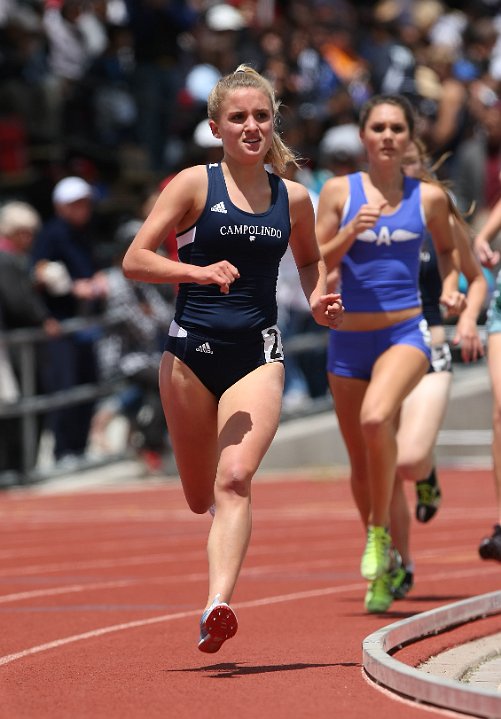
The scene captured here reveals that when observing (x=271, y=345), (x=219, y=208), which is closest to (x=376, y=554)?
(x=271, y=345)

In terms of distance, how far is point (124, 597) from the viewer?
1020cm

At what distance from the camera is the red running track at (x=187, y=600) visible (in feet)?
21.6

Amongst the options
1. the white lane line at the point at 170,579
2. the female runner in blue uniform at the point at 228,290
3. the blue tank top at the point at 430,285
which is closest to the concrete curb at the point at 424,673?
the female runner in blue uniform at the point at 228,290

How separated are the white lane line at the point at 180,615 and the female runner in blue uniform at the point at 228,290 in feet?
3.37

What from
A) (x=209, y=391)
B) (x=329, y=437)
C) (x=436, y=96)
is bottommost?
(x=329, y=437)

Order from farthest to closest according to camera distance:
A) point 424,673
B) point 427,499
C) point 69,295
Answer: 1. point 69,295
2. point 427,499
3. point 424,673

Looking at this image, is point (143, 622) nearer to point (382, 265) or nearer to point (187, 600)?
point (187, 600)

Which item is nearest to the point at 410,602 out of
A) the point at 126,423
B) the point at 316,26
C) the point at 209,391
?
the point at 209,391

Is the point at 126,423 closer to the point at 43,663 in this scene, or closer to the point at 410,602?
the point at 410,602

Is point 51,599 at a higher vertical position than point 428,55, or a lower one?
lower

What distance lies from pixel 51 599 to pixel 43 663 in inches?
98.7

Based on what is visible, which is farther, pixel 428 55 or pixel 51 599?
pixel 428 55

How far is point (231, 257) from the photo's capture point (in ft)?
25.0

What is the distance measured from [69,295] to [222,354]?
9.87m
